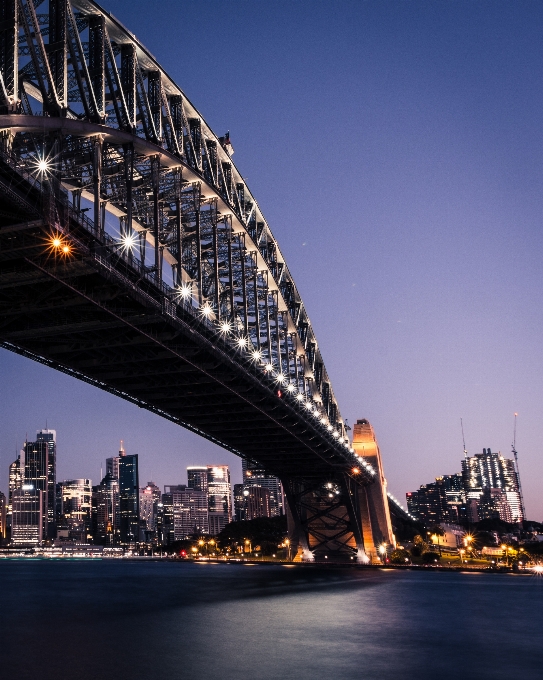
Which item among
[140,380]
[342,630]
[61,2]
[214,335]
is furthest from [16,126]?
[342,630]

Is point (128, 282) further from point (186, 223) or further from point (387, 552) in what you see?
point (387, 552)

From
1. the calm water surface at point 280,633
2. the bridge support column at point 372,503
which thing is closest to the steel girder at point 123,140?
the calm water surface at point 280,633

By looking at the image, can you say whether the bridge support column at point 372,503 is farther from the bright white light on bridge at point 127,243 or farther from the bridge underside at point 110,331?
the bright white light on bridge at point 127,243

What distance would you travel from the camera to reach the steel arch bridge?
27297mm

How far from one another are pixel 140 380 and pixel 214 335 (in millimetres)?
9555

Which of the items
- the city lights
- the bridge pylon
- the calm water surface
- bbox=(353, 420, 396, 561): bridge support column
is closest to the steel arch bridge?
the city lights

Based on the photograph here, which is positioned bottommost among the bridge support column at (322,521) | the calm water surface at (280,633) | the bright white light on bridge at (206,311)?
the calm water surface at (280,633)

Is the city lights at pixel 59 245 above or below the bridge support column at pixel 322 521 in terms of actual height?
above

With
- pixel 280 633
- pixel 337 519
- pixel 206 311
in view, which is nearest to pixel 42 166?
pixel 206 311

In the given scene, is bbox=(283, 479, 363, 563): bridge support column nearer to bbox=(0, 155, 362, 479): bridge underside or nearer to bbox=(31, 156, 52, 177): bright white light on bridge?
bbox=(0, 155, 362, 479): bridge underside

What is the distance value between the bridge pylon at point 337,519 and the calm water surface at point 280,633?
27.3 meters

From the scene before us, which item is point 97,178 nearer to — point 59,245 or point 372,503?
point 59,245

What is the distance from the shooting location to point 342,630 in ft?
128

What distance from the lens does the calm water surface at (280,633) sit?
94.1 feet
